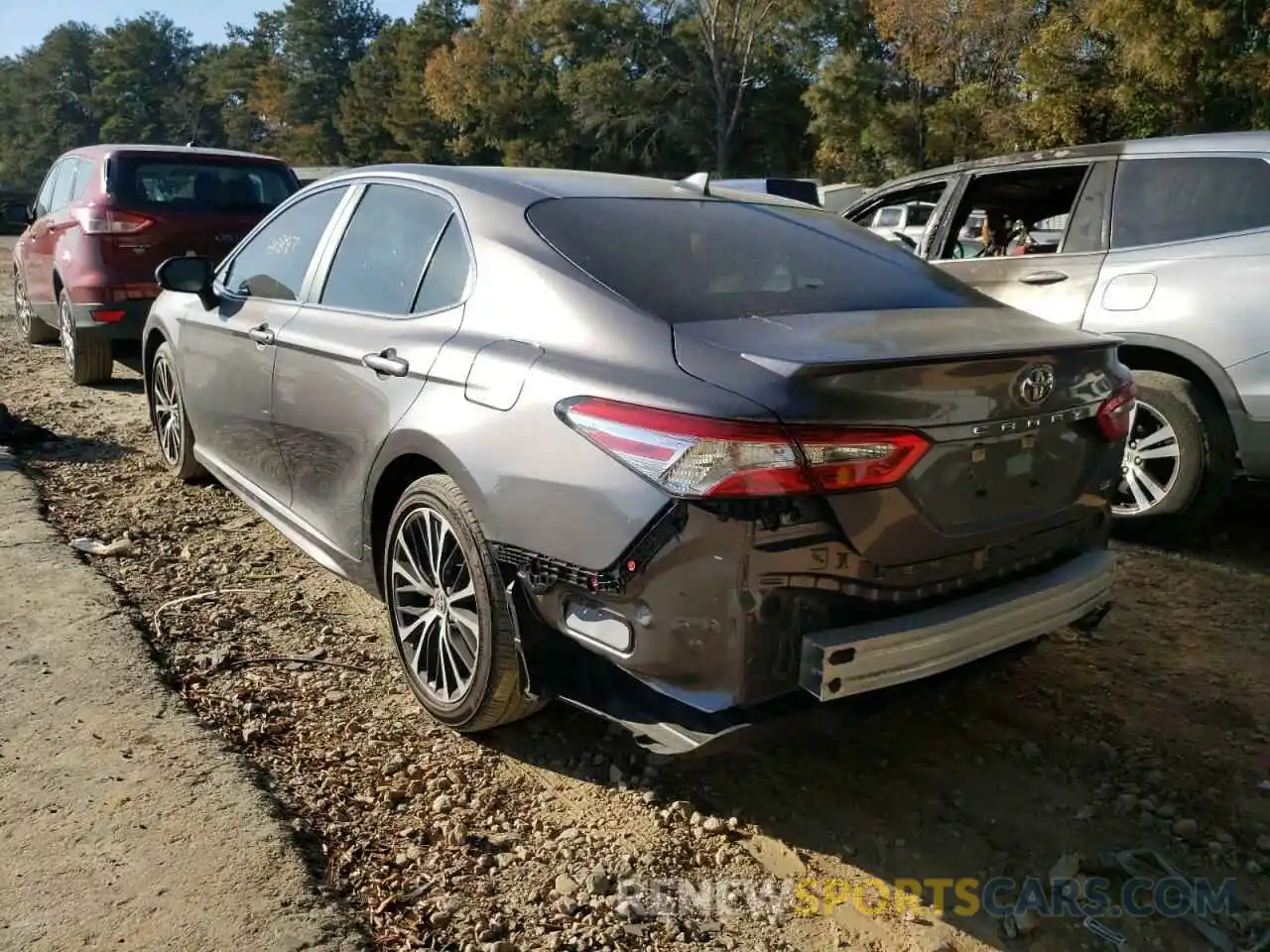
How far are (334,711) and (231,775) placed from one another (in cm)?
46

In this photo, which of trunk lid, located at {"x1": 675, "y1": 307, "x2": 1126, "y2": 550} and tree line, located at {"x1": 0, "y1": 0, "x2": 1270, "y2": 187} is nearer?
trunk lid, located at {"x1": 675, "y1": 307, "x2": 1126, "y2": 550}

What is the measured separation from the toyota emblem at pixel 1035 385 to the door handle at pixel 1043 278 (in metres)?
2.78

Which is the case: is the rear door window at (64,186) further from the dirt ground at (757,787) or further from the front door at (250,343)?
the dirt ground at (757,787)

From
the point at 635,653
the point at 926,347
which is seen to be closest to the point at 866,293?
the point at 926,347

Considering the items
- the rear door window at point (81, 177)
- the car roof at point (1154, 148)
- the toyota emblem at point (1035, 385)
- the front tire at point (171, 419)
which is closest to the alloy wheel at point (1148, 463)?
the car roof at point (1154, 148)

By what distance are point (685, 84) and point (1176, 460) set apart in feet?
152

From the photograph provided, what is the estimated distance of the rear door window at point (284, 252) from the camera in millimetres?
3969

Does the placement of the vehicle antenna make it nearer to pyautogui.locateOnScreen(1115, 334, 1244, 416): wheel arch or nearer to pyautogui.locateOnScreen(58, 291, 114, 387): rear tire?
pyautogui.locateOnScreen(1115, 334, 1244, 416): wheel arch

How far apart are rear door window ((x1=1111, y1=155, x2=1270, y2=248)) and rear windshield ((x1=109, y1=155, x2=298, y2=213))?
5958mm

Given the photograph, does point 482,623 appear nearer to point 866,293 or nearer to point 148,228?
point 866,293

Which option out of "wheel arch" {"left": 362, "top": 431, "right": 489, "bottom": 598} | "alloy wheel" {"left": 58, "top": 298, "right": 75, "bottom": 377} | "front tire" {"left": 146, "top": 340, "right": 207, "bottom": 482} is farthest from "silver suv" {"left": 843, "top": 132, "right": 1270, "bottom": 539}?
"alloy wheel" {"left": 58, "top": 298, "right": 75, "bottom": 377}

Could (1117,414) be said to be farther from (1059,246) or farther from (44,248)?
(44,248)

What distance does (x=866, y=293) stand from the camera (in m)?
3.03

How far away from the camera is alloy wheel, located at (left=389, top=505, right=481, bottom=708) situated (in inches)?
114
